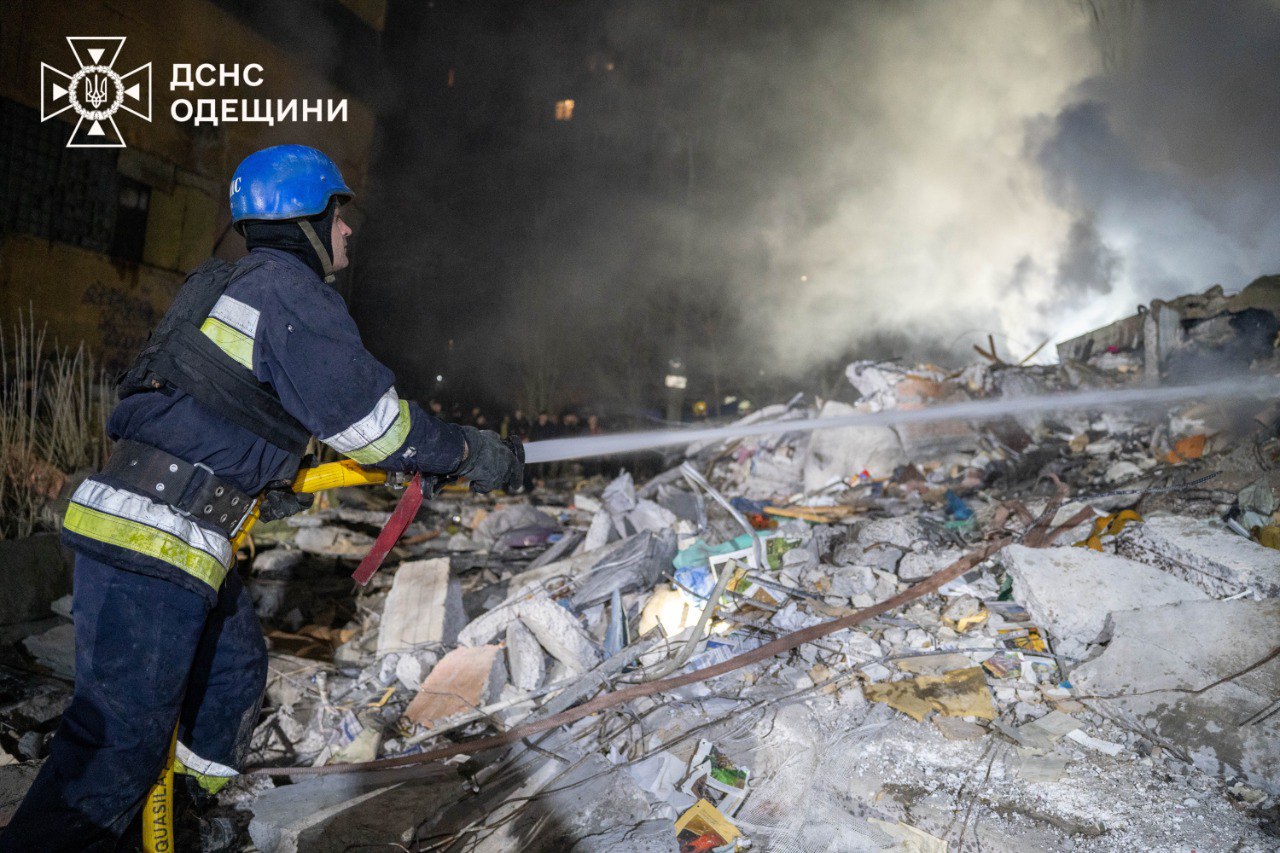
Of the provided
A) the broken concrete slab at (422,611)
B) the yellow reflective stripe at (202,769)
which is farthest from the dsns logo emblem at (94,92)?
the yellow reflective stripe at (202,769)

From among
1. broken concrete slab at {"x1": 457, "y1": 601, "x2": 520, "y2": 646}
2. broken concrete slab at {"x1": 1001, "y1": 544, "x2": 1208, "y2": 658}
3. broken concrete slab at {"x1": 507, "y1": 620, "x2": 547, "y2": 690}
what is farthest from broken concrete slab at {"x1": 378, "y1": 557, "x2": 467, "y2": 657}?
broken concrete slab at {"x1": 1001, "y1": 544, "x2": 1208, "y2": 658}

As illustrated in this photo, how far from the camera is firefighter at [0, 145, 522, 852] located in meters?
1.53

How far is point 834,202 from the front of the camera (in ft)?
44.2

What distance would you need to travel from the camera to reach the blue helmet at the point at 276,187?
5.68ft

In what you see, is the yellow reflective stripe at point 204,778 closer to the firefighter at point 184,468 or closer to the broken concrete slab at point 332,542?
the firefighter at point 184,468

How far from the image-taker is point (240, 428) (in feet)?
5.43

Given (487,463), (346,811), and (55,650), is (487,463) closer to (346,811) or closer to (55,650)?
(346,811)

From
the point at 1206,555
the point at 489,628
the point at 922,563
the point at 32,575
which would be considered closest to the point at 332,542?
the point at 32,575

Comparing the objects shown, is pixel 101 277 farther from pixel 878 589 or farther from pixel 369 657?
pixel 878 589

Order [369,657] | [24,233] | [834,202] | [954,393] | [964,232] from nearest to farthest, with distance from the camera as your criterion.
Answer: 1. [369,657]
2. [24,233]
3. [954,393]
4. [834,202]
5. [964,232]

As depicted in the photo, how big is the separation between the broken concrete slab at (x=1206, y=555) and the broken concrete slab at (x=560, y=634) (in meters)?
3.10

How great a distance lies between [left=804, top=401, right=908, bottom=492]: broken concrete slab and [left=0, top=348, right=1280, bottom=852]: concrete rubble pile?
5.70 ft

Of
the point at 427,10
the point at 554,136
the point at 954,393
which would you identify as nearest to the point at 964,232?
the point at 954,393

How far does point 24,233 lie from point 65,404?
4351 millimetres
